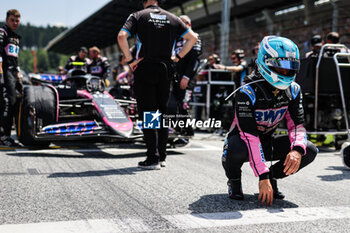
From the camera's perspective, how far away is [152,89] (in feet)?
14.5

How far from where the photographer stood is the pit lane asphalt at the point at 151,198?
2406mm

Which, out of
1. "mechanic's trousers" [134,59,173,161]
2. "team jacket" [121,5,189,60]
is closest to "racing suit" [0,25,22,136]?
"mechanic's trousers" [134,59,173,161]

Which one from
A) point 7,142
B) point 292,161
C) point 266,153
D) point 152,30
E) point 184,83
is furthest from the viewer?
point 7,142

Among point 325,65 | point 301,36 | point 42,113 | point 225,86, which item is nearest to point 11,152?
point 42,113

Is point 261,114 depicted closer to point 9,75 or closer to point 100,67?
point 9,75

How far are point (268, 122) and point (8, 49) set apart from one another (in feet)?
14.7

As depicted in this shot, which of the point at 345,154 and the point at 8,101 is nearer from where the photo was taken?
the point at 345,154

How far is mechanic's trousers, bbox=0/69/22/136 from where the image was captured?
580 cm

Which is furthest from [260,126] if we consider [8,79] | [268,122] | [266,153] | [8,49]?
[8,49]

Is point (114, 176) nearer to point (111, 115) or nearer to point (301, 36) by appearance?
point (111, 115)

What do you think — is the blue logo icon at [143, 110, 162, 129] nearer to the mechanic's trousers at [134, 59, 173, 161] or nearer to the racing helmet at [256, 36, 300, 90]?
the mechanic's trousers at [134, 59, 173, 161]

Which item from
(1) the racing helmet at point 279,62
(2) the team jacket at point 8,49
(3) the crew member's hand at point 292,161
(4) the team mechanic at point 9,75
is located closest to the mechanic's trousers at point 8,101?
(4) the team mechanic at point 9,75

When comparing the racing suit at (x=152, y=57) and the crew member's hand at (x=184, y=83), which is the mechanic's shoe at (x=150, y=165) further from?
the crew member's hand at (x=184, y=83)

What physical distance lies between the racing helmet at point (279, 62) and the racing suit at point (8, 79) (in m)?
4.07
